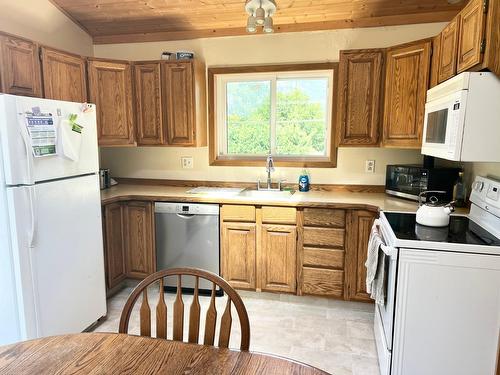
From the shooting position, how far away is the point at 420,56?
253cm

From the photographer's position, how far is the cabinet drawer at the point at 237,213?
2.94 m

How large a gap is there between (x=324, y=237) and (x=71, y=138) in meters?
2.00

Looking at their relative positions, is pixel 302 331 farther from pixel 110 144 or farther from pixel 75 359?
pixel 110 144

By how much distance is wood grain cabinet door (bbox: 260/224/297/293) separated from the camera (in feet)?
9.53

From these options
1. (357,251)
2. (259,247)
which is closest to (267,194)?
(259,247)

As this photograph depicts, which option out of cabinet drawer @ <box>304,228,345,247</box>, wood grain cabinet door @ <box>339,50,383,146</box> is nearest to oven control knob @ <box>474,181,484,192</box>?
wood grain cabinet door @ <box>339,50,383,146</box>

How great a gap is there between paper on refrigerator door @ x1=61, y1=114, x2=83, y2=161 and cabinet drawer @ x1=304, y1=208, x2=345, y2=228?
1753mm

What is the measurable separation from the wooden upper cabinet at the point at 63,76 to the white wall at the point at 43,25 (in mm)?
408

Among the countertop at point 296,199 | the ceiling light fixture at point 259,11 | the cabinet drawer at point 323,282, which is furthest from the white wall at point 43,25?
the cabinet drawer at point 323,282

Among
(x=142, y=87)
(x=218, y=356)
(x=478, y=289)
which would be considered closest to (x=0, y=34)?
(x=142, y=87)

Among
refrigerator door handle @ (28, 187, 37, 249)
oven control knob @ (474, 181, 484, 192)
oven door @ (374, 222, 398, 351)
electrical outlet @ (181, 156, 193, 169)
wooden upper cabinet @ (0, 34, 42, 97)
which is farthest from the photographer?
electrical outlet @ (181, 156, 193, 169)

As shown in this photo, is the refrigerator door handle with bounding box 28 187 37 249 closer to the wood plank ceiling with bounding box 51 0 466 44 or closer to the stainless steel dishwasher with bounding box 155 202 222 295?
the stainless steel dishwasher with bounding box 155 202 222 295

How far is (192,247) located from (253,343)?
1008mm

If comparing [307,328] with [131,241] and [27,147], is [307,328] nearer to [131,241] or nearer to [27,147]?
[131,241]
